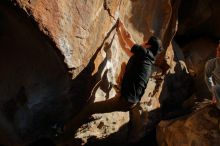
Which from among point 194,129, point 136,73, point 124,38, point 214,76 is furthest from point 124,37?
point 194,129

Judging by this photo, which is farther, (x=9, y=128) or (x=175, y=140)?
(x=175, y=140)

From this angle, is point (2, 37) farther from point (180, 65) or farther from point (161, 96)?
point (180, 65)

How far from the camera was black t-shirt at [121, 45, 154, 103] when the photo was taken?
17.8 ft

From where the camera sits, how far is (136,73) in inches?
215

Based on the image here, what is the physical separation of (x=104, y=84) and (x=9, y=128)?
1460 mm

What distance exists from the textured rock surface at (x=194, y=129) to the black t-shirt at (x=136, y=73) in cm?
154

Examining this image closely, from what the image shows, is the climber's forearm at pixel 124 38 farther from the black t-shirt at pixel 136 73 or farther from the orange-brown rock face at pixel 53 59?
the black t-shirt at pixel 136 73

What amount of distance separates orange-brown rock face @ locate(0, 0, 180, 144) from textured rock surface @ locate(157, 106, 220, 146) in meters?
1.41

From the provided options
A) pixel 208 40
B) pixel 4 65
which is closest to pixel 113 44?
pixel 4 65

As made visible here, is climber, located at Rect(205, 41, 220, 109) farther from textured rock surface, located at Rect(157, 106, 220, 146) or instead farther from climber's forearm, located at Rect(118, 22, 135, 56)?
climber's forearm, located at Rect(118, 22, 135, 56)

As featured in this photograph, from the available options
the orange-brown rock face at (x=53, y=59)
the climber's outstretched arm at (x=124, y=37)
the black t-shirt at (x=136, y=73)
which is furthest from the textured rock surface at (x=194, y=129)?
the climber's outstretched arm at (x=124, y=37)

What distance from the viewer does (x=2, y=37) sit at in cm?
548

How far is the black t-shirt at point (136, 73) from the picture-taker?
5438mm

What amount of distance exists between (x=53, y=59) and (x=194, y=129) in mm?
2718
